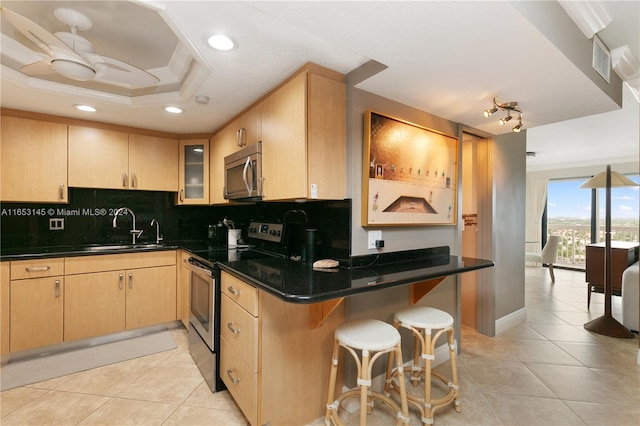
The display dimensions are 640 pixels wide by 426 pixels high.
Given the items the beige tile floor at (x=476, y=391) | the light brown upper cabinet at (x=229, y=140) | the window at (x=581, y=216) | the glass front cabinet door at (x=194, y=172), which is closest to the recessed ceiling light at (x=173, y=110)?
the light brown upper cabinet at (x=229, y=140)

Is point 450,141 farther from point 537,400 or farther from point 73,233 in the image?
point 73,233

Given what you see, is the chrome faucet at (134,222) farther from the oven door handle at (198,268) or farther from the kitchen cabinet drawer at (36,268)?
the oven door handle at (198,268)

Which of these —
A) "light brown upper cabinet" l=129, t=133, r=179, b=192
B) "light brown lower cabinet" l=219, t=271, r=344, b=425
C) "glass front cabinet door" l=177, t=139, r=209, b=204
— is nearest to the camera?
"light brown lower cabinet" l=219, t=271, r=344, b=425

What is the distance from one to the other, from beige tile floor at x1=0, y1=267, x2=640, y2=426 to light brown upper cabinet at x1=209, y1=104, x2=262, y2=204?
1562 mm

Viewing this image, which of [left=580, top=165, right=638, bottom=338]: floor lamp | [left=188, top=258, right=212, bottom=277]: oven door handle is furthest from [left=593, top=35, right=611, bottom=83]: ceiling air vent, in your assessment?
[left=188, top=258, right=212, bottom=277]: oven door handle

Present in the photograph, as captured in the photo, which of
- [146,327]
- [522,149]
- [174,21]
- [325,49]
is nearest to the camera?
[174,21]

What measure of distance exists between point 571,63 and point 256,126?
1.94 metres

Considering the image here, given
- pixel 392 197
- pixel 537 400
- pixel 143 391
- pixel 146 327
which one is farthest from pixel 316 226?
pixel 146 327

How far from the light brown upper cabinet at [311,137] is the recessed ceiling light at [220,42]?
419mm

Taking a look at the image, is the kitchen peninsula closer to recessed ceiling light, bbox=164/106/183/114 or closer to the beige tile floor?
the beige tile floor

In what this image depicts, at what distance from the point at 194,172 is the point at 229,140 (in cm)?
92

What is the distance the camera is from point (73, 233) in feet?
10.0

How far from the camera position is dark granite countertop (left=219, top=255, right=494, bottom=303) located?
1.31 m

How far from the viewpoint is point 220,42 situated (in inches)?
60.6
